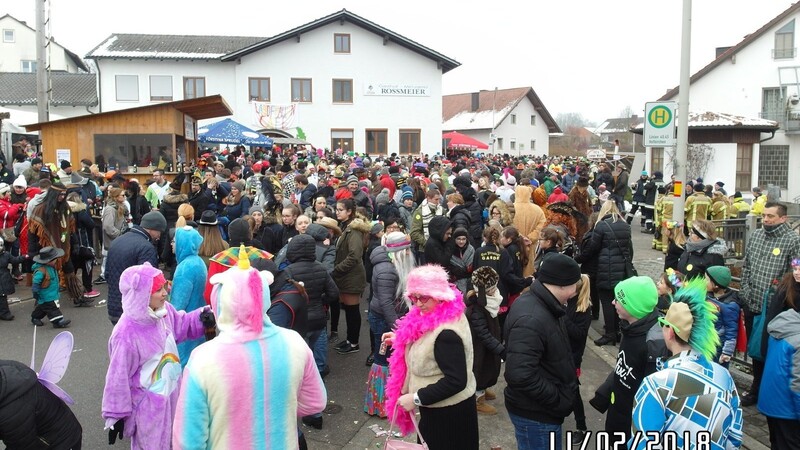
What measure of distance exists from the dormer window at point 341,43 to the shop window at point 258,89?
444 centimetres

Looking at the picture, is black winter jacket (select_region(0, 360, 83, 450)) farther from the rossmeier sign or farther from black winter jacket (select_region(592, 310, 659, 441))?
the rossmeier sign

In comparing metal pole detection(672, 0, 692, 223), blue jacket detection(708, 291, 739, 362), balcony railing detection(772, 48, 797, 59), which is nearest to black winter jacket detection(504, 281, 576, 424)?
blue jacket detection(708, 291, 739, 362)

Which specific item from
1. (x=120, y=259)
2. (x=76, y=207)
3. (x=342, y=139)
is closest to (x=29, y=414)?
(x=120, y=259)

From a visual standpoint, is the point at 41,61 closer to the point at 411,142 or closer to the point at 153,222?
the point at 153,222

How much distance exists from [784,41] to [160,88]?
34.1m

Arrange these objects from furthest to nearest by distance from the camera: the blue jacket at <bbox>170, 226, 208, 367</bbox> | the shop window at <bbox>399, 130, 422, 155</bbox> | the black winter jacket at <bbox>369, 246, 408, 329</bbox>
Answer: the shop window at <bbox>399, 130, 422, 155</bbox>, the black winter jacket at <bbox>369, 246, 408, 329</bbox>, the blue jacket at <bbox>170, 226, 208, 367</bbox>

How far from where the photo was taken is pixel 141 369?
13.1 ft

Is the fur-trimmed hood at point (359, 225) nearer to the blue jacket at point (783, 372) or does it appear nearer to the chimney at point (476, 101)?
the blue jacket at point (783, 372)

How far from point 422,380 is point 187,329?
189cm

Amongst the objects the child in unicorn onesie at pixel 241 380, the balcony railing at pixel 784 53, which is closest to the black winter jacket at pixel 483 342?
the child in unicorn onesie at pixel 241 380

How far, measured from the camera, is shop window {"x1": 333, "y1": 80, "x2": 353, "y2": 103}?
3509 cm

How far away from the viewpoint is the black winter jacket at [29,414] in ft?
10.2

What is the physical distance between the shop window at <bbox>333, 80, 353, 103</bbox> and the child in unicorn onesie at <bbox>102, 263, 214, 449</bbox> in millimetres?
31991

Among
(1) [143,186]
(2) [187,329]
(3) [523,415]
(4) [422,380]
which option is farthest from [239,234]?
(1) [143,186]
